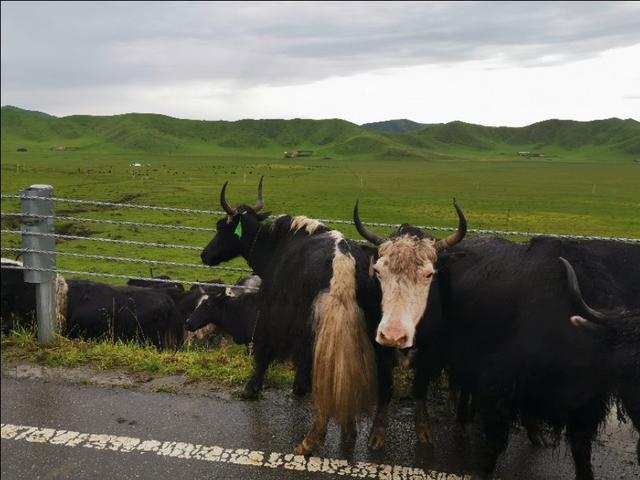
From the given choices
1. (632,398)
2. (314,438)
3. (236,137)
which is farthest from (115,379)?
(236,137)

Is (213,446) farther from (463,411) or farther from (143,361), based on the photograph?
(463,411)

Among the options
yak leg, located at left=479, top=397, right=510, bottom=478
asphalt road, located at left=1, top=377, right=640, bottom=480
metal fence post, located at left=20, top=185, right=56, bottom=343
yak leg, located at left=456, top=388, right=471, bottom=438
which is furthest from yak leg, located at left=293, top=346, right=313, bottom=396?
metal fence post, located at left=20, top=185, right=56, bottom=343

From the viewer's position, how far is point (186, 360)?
5.35 metres

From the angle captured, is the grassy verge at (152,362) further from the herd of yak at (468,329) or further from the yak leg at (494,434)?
the yak leg at (494,434)

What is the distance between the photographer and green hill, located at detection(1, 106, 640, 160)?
47.8 m

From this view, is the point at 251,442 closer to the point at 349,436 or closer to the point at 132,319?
the point at 349,436

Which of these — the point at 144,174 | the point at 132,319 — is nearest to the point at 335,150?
the point at 144,174

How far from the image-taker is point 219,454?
3.71 meters

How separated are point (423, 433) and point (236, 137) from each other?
7085cm

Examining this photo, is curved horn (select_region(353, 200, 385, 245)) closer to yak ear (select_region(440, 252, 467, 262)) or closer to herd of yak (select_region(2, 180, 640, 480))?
herd of yak (select_region(2, 180, 640, 480))

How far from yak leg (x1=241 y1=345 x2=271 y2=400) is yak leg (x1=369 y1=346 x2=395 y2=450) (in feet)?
3.74

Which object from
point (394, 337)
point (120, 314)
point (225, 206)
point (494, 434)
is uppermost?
point (225, 206)

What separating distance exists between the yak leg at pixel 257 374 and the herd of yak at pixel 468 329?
0.04 ft

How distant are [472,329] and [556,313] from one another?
25.1 inches
